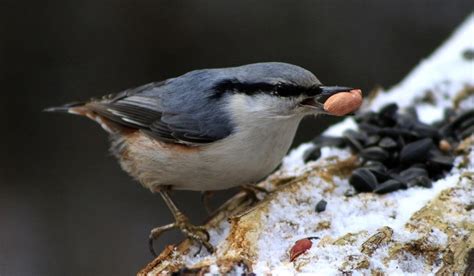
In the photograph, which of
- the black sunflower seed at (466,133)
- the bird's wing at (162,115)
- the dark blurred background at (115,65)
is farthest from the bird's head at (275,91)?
the dark blurred background at (115,65)

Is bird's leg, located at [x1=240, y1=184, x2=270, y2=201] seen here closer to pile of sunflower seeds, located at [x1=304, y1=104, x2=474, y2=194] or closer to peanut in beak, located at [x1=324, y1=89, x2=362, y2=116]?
pile of sunflower seeds, located at [x1=304, y1=104, x2=474, y2=194]

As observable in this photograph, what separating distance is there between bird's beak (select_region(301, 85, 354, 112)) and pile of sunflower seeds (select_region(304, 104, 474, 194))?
39cm

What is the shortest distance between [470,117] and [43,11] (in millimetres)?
4569

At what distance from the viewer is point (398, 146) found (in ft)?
11.2

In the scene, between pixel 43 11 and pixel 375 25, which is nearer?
pixel 43 11

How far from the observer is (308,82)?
2.88 meters

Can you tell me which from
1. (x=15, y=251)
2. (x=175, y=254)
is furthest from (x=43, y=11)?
(x=175, y=254)

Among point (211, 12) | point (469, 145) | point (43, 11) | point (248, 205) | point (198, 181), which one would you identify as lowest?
point (469, 145)

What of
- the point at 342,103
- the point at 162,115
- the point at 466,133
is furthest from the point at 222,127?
the point at 466,133

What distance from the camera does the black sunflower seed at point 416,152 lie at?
3.29m

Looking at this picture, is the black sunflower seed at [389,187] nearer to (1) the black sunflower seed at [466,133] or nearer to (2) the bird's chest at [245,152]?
(2) the bird's chest at [245,152]

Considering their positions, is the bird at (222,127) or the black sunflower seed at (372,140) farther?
the black sunflower seed at (372,140)

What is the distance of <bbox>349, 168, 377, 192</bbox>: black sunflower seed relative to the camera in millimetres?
3037

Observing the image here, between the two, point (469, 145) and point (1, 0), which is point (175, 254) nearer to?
point (469, 145)
